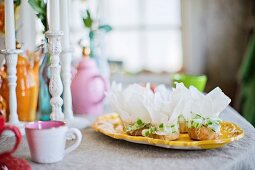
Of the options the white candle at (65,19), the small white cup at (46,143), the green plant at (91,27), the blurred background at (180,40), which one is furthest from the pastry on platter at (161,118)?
the blurred background at (180,40)

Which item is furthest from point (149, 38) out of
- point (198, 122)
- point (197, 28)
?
point (198, 122)

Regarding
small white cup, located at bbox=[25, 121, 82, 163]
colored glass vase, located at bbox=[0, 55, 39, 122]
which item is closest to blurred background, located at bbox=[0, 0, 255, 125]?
colored glass vase, located at bbox=[0, 55, 39, 122]

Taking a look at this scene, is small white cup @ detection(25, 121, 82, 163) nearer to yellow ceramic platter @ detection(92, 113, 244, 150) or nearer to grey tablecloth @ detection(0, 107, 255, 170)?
grey tablecloth @ detection(0, 107, 255, 170)

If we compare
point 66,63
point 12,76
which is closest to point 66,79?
point 66,63

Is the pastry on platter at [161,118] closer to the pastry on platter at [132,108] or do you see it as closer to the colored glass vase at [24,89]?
the pastry on platter at [132,108]

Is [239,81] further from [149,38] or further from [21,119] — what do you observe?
[21,119]

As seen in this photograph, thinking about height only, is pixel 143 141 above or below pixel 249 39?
below
